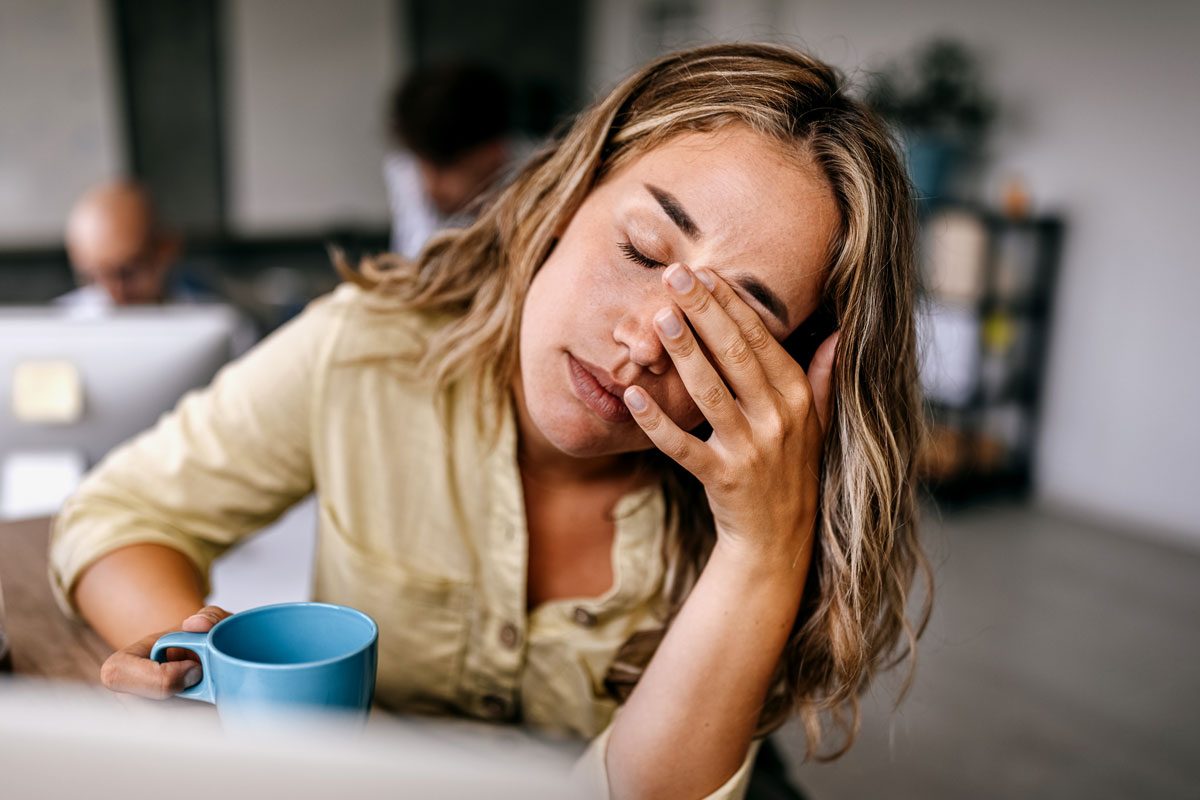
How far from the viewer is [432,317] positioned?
3.50 ft

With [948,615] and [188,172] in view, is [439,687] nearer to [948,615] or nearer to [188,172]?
[948,615]

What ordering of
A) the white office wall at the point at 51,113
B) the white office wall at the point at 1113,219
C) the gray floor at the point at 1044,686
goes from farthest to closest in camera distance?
the white office wall at the point at 51,113, the white office wall at the point at 1113,219, the gray floor at the point at 1044,686

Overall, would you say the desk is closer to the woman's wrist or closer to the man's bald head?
the woman's wrist

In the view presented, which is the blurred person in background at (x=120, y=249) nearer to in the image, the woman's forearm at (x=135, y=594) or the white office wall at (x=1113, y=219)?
the woman's forearm at (x=135, y=594)

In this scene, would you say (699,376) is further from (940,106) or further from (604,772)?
(940,106)

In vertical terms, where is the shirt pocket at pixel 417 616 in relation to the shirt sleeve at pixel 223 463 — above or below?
below

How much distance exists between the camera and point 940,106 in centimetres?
377

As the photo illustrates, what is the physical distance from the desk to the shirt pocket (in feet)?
0.81

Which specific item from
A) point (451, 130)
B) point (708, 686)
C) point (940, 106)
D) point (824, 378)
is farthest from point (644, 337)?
point (940, 106)

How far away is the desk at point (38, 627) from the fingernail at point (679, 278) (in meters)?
0.56

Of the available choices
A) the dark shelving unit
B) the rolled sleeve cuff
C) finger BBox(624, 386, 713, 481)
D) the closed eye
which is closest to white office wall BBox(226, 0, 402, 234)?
the dark shelving unit

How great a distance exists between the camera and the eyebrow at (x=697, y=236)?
77 centimetres

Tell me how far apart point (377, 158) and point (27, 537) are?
15.4 ft

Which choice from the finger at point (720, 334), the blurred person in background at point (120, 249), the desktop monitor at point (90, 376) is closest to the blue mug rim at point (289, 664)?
the finger at point (720, 334)
